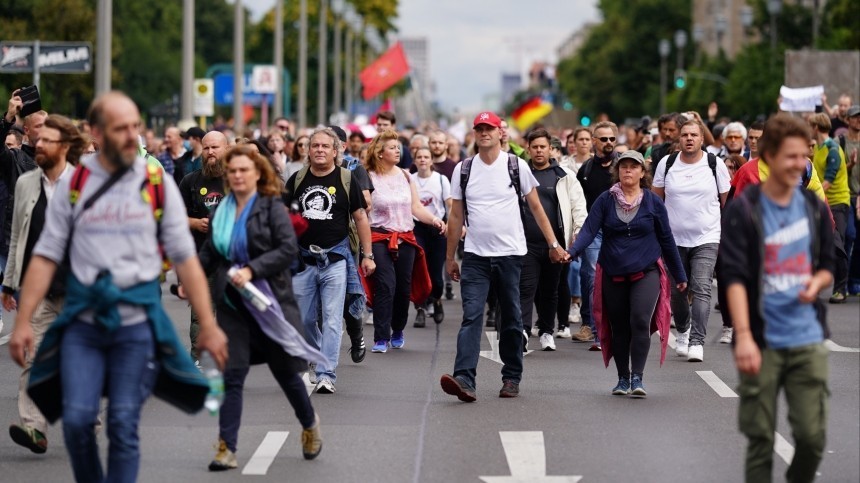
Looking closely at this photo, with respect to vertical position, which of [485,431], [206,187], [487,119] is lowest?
[485,431]

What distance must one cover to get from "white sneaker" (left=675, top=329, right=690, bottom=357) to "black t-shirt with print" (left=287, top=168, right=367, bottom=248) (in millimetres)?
3416

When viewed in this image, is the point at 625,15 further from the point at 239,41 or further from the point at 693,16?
the point at 239,41

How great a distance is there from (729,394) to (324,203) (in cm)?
292

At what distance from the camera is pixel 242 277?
27.3 ft

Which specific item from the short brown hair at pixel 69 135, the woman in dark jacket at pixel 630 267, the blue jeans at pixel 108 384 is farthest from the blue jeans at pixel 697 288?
the blue jeans at pixel 108 384

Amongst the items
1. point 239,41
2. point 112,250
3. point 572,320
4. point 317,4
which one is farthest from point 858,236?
point 317,4

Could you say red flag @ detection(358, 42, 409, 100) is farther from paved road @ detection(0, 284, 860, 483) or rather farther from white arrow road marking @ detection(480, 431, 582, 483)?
white arrow road marking @ detection(480, 431, 582, 483)

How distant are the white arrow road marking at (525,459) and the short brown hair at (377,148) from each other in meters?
4.34

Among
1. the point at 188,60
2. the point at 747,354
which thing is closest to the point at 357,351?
the point at 747,354

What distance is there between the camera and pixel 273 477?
8297 millimetres

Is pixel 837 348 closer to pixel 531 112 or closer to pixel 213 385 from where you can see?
pixel 213 385

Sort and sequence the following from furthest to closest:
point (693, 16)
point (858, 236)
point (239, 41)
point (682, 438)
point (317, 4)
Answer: point (693, 16) < point (317, 4) < point (239, 41) < point (858, 236) < point (682, 438)

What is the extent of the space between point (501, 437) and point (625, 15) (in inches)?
4743

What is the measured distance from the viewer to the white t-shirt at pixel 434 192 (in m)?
16.2
